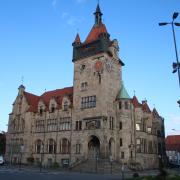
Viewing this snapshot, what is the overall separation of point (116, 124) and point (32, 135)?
22.0 meters

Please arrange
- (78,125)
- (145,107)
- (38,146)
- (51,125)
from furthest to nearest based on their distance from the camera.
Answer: (145,107) → (38,146) → (51,125) → (78,125)

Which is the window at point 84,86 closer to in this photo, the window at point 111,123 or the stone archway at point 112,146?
the window at point 111,123

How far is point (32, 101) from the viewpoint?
245 ft

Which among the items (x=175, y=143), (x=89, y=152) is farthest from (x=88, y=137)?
(x=175, y=143)

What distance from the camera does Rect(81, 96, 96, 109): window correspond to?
2394 inches

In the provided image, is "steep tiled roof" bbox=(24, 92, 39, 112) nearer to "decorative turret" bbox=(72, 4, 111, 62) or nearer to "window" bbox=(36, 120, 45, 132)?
"window" bbox=(36, 120, 45, 132)

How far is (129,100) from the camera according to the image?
60500 millimetres

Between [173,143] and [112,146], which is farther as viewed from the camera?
[173,143]

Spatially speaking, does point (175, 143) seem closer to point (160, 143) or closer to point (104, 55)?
point (160, 143)

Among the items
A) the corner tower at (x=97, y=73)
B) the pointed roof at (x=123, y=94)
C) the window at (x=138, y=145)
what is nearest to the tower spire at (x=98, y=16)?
the corner tower at (x=97, y=73)

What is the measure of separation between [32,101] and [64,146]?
17088 millimetres

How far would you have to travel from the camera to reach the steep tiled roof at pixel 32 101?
72.2 meters

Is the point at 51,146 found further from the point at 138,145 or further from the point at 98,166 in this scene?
the point at 138,145

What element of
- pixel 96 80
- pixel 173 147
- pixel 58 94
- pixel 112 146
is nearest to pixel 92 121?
pixel 112 146
